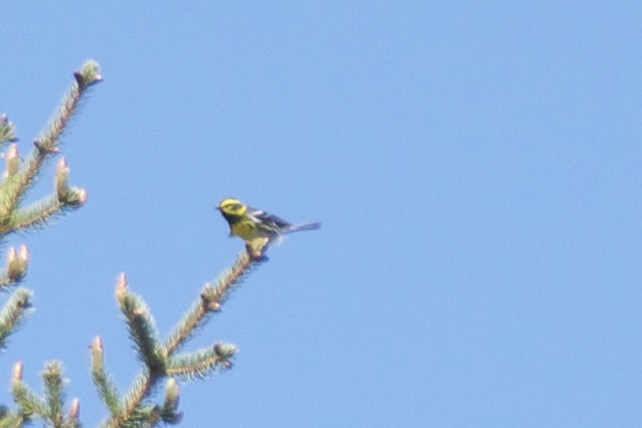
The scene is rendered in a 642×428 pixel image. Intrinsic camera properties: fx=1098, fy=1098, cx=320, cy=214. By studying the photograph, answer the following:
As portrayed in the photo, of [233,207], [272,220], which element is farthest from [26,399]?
[233,207]

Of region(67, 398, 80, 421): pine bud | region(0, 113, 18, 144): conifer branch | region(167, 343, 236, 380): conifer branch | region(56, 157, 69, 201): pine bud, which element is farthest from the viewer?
region(0, 113, 18, 144): conifer branch

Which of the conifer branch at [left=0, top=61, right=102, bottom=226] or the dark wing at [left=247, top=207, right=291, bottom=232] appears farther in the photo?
the dark wing at [left=247, top=207, right=291, bottom=232]

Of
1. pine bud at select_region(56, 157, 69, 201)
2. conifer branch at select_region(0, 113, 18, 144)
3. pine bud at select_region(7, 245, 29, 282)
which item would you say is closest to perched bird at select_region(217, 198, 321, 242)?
conifer branch at select_region(0, 113, 18, 144)

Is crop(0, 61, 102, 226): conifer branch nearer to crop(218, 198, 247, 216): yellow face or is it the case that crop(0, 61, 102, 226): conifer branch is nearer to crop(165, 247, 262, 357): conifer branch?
crop(165, 247, 262, 357): conifer branch

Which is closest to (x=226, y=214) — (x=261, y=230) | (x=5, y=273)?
(x=261, y=230)

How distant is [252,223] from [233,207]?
425mm

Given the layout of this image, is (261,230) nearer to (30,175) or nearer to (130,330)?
(30,175)

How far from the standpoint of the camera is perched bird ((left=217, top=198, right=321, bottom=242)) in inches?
322

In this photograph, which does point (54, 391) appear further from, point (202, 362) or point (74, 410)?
point (202, 362)

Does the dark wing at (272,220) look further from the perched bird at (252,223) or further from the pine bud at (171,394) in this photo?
the pine bud at (171,394)

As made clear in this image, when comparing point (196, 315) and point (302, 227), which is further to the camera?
point (302, 227)

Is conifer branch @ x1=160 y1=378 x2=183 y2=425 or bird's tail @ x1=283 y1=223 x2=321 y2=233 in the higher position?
bird's tail @ x1=283 y1=223 x2=321 y2=233

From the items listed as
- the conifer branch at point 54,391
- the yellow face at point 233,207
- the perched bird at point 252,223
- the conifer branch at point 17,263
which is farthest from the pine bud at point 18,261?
the yellow face at point 233,207

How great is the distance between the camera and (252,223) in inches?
329
